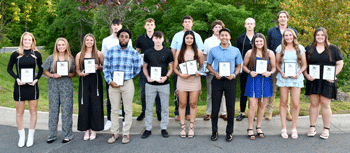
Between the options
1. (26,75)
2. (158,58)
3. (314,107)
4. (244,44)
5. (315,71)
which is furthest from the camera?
(244,44)

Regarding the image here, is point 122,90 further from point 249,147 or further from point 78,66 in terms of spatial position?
point 249,147

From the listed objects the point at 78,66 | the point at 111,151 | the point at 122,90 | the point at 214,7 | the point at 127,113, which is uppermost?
the point at 214,7

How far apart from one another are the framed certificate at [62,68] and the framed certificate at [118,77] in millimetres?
941

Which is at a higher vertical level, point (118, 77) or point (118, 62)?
point (118, 62)

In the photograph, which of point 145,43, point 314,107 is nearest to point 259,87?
point 314,107

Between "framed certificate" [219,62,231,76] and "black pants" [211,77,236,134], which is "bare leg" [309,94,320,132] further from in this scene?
"framed certificate" [219,62,231,76]

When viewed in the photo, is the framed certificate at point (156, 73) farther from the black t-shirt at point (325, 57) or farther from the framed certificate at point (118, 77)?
the black t-shirt at point (325, 57)

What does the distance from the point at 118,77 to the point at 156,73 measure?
2.43 feet

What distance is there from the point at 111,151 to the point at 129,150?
1.07ft

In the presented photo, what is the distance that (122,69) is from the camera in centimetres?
559

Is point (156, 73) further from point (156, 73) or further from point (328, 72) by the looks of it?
point (328, 72)

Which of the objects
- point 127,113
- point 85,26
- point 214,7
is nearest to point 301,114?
point 127,113

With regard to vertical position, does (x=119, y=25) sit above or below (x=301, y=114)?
above

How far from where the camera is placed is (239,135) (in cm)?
599
